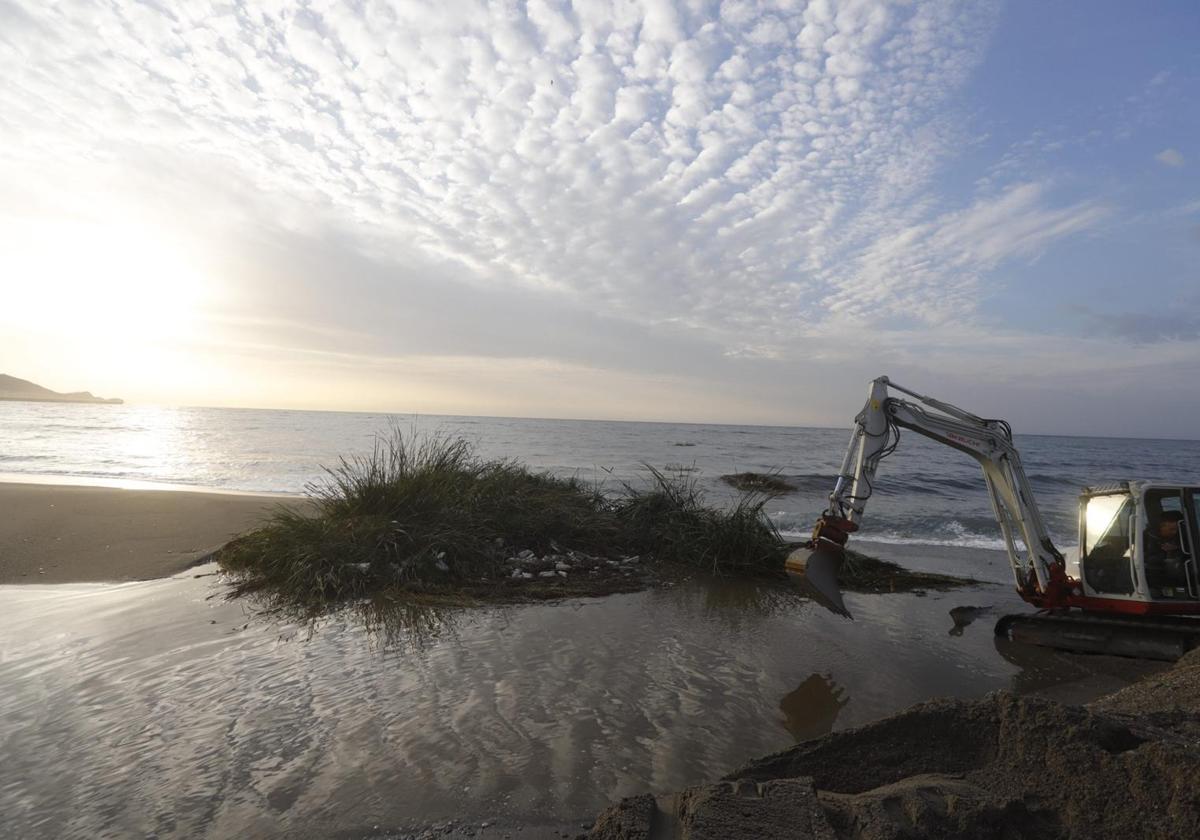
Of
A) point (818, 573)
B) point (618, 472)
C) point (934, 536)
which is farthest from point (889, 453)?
point (618, 472)

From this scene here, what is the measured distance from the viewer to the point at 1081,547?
716cm

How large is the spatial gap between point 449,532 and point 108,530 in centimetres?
598

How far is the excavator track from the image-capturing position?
6191 millimetres

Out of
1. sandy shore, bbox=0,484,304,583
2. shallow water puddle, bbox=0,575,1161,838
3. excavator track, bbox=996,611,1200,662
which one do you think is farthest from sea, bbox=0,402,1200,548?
excavator track, bbox=996,611,1200,662

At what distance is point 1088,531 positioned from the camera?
714 cm

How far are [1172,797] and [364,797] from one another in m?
3.65

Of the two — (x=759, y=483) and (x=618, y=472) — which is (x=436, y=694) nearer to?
(x=759, y=483)

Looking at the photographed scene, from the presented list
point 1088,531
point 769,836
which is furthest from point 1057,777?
point 1088,531

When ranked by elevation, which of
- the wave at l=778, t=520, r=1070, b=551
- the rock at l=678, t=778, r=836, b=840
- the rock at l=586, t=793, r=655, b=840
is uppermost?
the rock at l=678, t=778, r=836, b=840

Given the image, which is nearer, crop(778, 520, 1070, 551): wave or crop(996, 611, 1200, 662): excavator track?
crop(996, 611, 1200, 662): excavator track

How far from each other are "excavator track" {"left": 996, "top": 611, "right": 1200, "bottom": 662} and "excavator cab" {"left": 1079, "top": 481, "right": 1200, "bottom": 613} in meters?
0.20

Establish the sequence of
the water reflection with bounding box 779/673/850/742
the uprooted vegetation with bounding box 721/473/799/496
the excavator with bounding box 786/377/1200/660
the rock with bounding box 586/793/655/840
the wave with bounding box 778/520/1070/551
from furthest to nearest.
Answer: the uprooted vegetation with bounding box 721/473/799/496 < the wave with bounding box 778/520/1070/551 < the excavator with bounding box 786/377/1200/660 < the water reflection with bounding box 779/673/850/742 < the rock with bounding box 586/793/655/840

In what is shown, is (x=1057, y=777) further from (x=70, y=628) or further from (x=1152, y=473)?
(x=1152, y=473)

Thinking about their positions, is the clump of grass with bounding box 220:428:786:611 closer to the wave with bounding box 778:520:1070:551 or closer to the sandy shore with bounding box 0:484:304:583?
the sandy shore with bounding box 0:484:304:583
